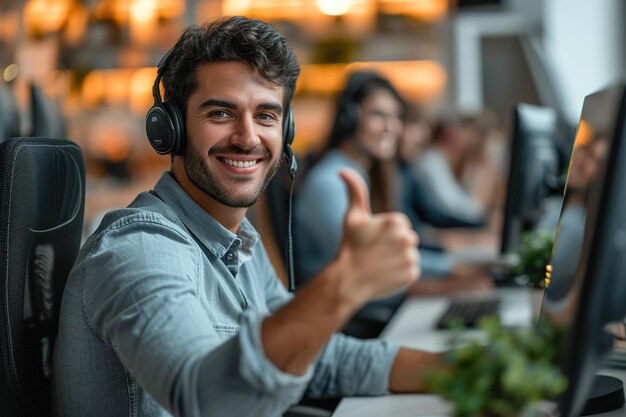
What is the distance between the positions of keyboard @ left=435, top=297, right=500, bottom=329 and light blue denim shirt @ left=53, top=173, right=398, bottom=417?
0.50 m

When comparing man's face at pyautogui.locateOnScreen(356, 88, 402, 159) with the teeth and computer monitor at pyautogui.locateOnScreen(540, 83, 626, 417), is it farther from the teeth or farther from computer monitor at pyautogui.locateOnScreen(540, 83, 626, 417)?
computer monitor at pyautogui.locateOnScreen(540, 83, 626, 417)

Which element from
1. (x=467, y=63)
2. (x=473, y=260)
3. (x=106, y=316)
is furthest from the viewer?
(x=467, y=63)

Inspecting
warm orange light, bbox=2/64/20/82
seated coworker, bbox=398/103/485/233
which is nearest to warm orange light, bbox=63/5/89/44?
seated coworker, bbox=398/103/485/233

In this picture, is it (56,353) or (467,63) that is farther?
(467,63)

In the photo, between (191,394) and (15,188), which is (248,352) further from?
(15,188)

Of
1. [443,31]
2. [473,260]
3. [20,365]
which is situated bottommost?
[473,260]

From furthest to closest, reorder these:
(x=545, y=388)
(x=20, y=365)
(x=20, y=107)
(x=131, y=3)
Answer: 1. (x=131, y=3)
2. (x=20, y=107)
3. (x=20, y=365)
4. (x=545, y=388)

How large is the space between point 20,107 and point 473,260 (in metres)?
1.67

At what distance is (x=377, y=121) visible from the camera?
279 centimetres

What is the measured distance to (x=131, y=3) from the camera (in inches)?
268

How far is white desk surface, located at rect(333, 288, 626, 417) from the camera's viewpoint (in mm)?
1156

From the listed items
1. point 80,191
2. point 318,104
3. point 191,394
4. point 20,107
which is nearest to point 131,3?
point 318,104

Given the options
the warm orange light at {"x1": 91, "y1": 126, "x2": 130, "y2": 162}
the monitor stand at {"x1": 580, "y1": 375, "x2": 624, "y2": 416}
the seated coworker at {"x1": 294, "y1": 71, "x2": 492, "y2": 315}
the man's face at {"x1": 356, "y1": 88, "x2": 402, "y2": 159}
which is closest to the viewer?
the monitor stand at {"x1": 580, "y1": 375, "x2": 624, "y2": 416}

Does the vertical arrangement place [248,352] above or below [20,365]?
Answer: above
